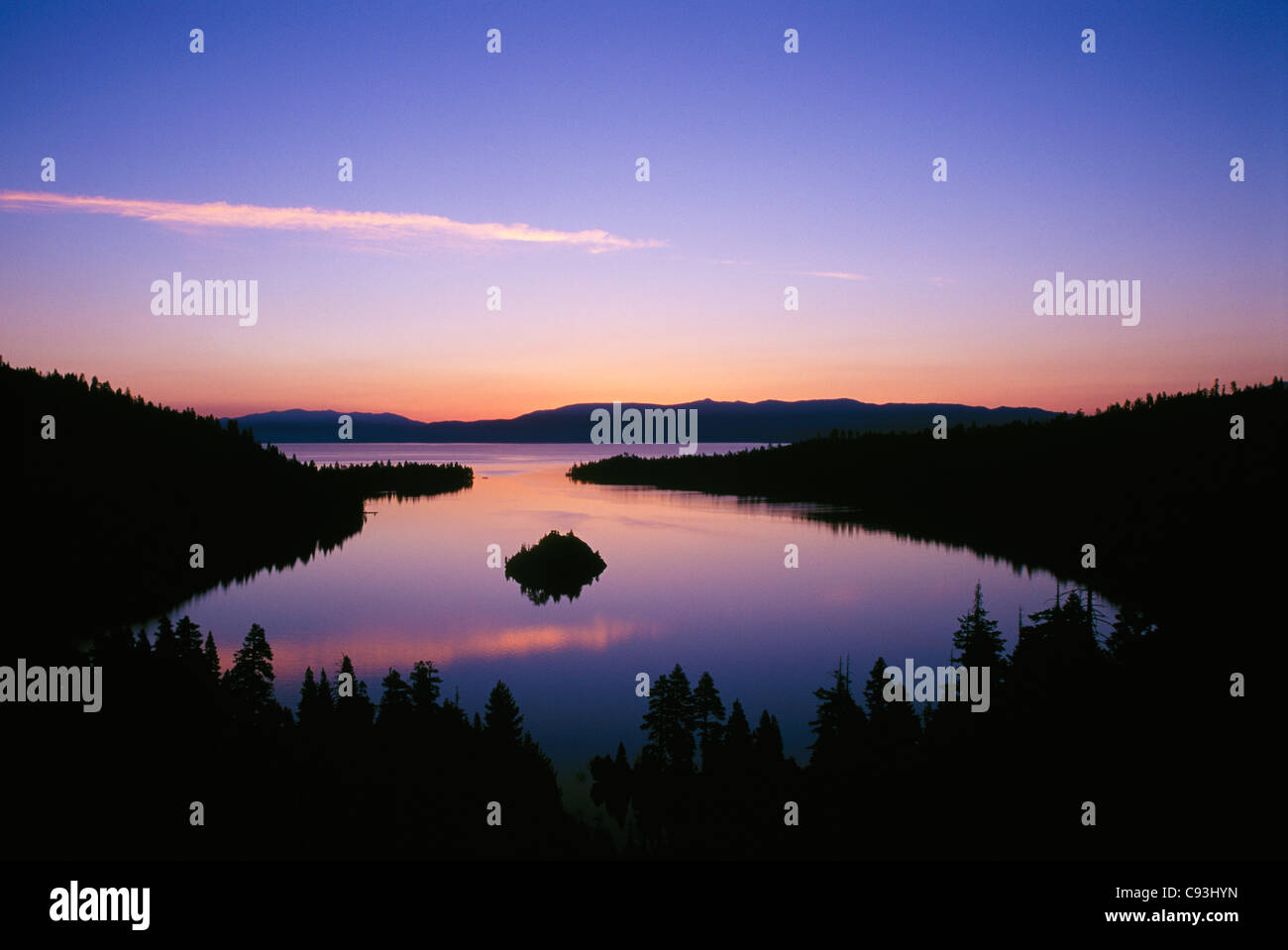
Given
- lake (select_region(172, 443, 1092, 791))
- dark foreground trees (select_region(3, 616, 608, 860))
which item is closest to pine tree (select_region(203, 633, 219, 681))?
dark foreground trees (select_region(3, 616, 608, 860))

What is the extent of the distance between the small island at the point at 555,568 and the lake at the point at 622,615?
205 cm

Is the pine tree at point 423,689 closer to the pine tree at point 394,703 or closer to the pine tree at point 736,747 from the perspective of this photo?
the pine tree at point 394,703

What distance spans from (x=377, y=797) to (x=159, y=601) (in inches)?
2325

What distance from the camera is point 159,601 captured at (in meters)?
66.4

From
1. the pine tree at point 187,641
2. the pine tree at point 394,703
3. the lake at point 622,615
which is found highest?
the pine tree at point 187,641

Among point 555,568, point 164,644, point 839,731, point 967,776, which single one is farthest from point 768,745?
point 555,568

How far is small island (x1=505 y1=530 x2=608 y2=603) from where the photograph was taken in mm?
66625

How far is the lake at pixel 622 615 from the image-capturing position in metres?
37.8

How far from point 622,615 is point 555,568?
1398 cm

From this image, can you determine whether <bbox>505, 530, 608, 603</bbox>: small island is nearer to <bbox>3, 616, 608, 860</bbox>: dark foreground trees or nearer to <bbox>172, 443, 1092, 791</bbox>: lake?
<bbox>172, 443, 1092, 791</bbox>: lake

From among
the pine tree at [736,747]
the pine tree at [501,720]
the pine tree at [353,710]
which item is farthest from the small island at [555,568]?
the pine tree at [736,747]
